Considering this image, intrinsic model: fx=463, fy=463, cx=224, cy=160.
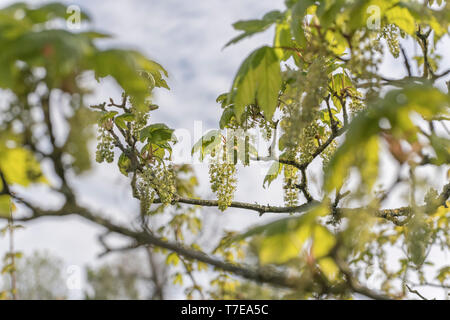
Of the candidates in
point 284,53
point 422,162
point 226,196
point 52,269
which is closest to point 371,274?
point 226,196

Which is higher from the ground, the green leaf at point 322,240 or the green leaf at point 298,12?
the green leaf at point 298,12

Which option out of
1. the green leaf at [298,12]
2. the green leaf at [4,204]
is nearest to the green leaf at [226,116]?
the green leaf at [298,12]

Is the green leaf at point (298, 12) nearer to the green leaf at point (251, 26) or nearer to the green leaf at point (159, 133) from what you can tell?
the green leaf at point (251, 26)

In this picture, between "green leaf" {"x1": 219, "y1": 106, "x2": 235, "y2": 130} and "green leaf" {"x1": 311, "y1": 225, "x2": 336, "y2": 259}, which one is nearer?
"green leaf" {"x1": 311, "y1": 225, "x2": 336, "y2": 259}

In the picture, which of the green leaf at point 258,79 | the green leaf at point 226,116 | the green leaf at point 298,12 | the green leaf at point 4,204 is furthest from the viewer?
the green leaf at point 226,116

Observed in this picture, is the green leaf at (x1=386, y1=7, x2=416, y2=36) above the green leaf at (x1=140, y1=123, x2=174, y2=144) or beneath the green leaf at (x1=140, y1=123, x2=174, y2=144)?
above

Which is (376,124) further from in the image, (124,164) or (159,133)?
(124,164)

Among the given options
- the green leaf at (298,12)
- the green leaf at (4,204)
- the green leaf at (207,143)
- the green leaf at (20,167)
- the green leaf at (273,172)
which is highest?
the green leaf at (298,12)

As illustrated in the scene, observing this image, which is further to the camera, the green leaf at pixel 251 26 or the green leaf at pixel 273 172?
the green leaf at pixel 273 172

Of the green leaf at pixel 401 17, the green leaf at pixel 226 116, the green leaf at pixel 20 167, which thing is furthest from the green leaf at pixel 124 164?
the green leaf at pixel 401 17

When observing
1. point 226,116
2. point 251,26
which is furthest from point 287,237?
point 226,116

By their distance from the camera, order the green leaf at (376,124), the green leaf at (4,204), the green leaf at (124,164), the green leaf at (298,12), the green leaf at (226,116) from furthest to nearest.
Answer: the green leaf at (124,164)
the green leaf at (226,116)
the green leaf at (298,12)
the green leaf at (4,204)
the green leaf at (376,124)

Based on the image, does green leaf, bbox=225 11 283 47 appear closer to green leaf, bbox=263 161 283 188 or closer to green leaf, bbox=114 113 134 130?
green leaf, bbox=114 113 134 130

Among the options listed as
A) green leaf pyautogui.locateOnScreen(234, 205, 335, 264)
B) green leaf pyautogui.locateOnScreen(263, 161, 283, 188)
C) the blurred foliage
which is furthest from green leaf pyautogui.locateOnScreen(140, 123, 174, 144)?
green leaf pyautogui.locateOnScreen(234, 205, 335, 264)
